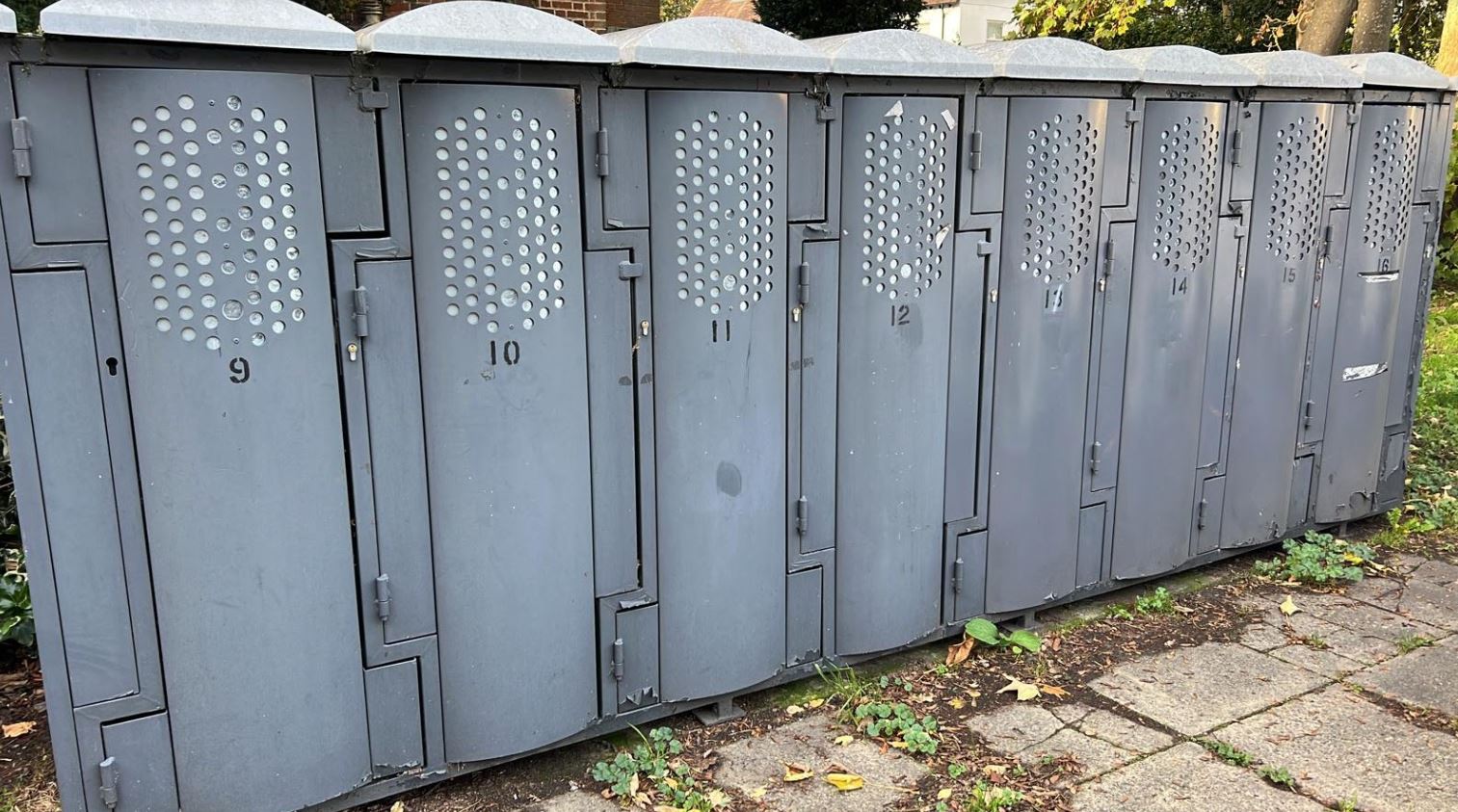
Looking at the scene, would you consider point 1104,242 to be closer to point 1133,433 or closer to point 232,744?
point 1133,433

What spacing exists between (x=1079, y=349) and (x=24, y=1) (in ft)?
19.5

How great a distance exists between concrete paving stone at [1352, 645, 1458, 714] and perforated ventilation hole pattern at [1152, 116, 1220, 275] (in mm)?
1560

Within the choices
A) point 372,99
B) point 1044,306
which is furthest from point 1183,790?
point 372,99

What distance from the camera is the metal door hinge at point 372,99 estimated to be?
252 cm

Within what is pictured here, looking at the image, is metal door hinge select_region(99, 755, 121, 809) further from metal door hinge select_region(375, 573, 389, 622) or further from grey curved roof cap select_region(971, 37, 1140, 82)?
grey curved roof cap select_region(971, 37, 1140, 82)

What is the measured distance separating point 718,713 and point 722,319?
1.25m

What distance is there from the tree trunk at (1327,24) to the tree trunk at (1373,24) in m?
0.10

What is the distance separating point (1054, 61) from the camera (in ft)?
11.4

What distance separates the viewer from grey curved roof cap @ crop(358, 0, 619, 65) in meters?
2.46

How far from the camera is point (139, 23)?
220cm

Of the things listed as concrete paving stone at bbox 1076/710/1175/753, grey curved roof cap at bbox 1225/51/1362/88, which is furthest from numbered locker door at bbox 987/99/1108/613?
grey curved roof cap at bbox 1225/51/1362/88

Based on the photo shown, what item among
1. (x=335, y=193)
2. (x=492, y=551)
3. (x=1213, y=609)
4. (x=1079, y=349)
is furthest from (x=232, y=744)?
(x=1213, y=609)

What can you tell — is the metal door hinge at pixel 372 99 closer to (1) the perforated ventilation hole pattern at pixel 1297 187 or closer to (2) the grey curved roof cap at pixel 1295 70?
(2) the grey curved roof cap at pixel 1295 70

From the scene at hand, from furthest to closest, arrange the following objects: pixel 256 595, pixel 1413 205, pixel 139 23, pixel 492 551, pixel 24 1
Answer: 1. pixel 24 1
2. pixel 1413 205
3. pixel 492 551
4. pixel 256 595
5. pixel 139 23
